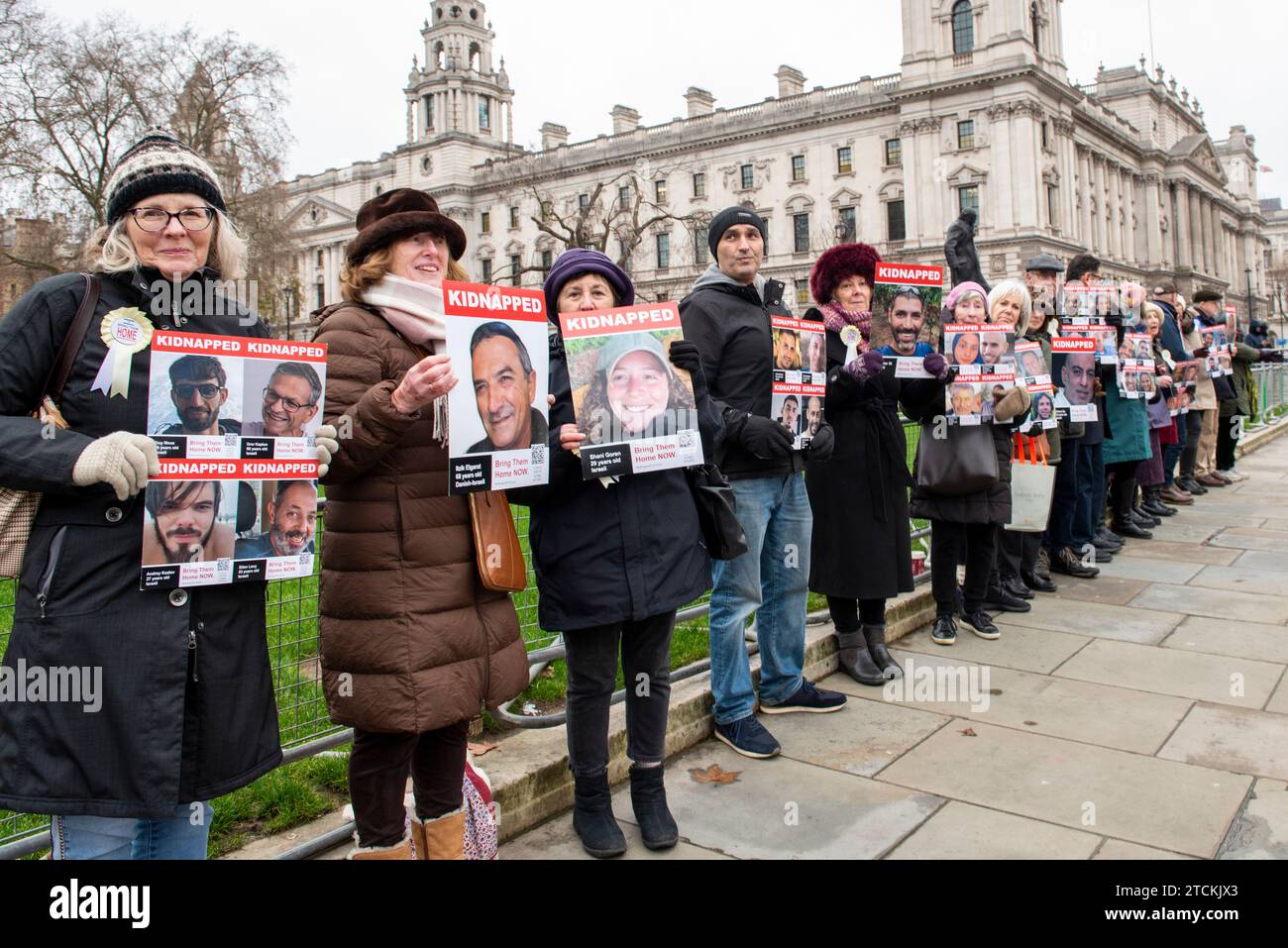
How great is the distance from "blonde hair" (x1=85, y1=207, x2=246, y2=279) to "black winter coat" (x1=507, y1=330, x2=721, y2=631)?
1.12m

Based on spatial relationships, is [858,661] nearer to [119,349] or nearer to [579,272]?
[579,272]

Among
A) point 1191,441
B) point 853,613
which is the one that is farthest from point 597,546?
point 1191,441

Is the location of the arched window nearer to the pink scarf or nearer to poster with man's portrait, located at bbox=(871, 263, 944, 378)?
poster with man's portrait, located at bbox=(871, 263, 944, 378)

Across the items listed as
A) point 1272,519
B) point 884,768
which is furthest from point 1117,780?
point 1272,519

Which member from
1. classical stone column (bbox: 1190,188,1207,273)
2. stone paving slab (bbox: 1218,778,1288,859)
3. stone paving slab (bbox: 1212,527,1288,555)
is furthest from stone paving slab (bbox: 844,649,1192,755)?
classical stone column (bbox: 1190,188,1207,273)

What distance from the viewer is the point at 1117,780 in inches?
160

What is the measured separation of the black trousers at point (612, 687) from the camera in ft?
11.7

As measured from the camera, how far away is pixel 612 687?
3670mm

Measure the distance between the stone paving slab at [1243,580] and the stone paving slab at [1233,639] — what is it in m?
0.95

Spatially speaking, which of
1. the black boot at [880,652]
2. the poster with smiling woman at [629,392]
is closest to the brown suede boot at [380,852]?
the poster with smiling woman at [629,392]

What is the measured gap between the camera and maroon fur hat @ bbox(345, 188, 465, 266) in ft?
9.70

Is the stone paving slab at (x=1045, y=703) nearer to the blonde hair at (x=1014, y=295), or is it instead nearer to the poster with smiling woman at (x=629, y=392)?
the blonde hair at (x=1014, y=295)

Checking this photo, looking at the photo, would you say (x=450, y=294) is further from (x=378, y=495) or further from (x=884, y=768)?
(x=884, y=768)
